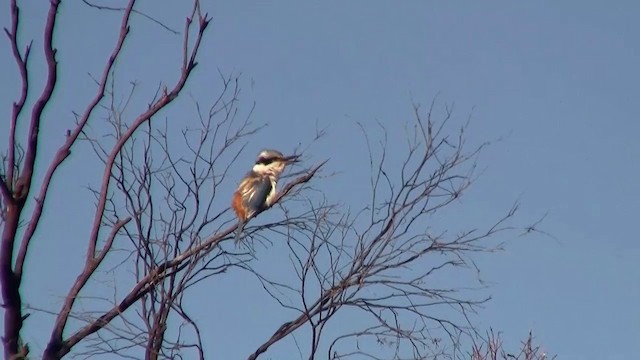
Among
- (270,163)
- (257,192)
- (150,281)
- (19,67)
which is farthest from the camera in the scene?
(270,163)

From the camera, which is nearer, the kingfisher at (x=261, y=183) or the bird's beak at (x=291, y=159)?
the bird's beak at (x=291, y=159)

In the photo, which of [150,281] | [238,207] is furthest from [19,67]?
[238,207]

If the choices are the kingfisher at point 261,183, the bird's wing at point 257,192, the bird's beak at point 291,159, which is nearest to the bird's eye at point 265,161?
the kingfisher at point 261,183

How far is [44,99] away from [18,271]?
56cm

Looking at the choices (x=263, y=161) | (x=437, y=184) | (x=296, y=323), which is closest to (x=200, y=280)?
(x=296, y=323)

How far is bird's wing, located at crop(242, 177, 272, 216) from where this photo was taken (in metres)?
7.40

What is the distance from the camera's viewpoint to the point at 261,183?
7898 millimetres

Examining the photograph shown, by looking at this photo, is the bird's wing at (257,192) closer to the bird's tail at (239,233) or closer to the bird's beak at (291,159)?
the bird's beak at (291,159)

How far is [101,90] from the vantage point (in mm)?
3062

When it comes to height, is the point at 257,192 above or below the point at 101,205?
above

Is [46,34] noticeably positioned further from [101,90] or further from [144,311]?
[144,311]

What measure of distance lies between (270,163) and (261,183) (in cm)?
35

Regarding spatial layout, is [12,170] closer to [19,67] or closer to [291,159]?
[19,67]

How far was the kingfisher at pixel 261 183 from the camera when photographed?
23.6 feet
